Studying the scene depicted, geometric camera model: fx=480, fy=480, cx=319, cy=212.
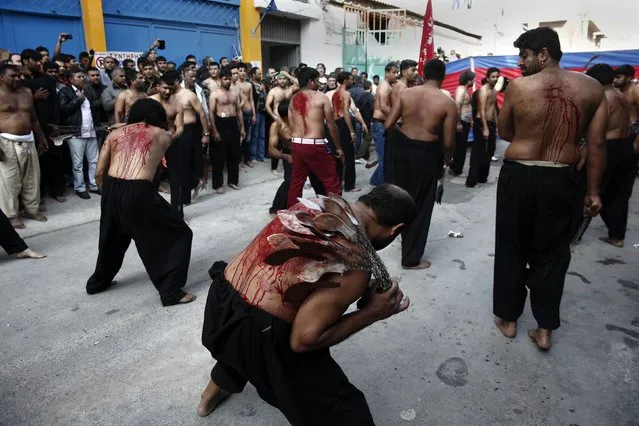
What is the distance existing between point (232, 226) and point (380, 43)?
1331cm

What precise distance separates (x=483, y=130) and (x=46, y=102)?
613 cm

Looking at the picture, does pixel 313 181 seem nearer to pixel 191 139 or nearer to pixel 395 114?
pixel 395 114

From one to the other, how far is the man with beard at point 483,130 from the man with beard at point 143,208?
525 cm

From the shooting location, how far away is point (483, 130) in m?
7.44

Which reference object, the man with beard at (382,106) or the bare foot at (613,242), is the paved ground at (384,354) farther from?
the man with beard at (382,106)

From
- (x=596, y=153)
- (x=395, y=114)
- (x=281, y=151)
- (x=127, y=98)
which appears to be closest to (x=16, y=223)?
(x=127, y=98)

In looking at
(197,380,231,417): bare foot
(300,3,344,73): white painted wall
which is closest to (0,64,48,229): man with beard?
(197,380,231,417): bare foot

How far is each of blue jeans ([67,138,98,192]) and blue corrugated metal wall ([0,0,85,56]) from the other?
392 cm

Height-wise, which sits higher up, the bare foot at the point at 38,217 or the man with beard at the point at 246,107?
the man with beard at the point at 246,107

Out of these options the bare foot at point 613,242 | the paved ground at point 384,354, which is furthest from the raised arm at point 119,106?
the bare foot at point 613,242

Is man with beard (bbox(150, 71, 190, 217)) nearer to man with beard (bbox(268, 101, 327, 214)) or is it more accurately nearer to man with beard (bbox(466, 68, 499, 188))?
man with beard (bbox(268, 101, 327, 214))

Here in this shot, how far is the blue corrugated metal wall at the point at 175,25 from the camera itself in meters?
10.5

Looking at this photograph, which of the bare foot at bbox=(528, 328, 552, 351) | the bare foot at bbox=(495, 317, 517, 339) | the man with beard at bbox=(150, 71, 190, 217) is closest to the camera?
the bare foot at bbox=(528, 328, 552, 351)

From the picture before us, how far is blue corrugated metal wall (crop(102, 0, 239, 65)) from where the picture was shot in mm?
10477
